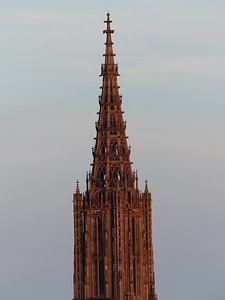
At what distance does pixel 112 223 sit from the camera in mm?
164250

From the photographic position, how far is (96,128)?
6619 inches

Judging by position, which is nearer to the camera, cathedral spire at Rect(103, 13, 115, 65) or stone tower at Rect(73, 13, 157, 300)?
stone tower at Rect(73, 13, 157, 300)

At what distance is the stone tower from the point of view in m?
164

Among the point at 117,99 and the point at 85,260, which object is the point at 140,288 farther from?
the point at 117,99

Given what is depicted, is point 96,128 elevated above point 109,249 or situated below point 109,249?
above

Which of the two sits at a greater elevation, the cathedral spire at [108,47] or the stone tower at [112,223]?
the cathedral spire at [108,47]

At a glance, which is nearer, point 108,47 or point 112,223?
point 112,223

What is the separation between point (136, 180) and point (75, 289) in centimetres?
1142

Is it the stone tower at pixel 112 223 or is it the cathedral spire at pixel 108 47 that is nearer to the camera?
the stone tower at pixel 112 223

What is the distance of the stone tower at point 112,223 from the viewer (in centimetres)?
16412

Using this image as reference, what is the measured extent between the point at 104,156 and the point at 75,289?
487 inches

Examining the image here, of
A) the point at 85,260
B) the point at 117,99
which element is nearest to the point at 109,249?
the point at 85,260

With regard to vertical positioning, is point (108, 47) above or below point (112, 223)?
above

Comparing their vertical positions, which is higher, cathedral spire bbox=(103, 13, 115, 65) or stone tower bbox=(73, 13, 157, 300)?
cathedral spire bbox=(103, 13, 115, 65)
